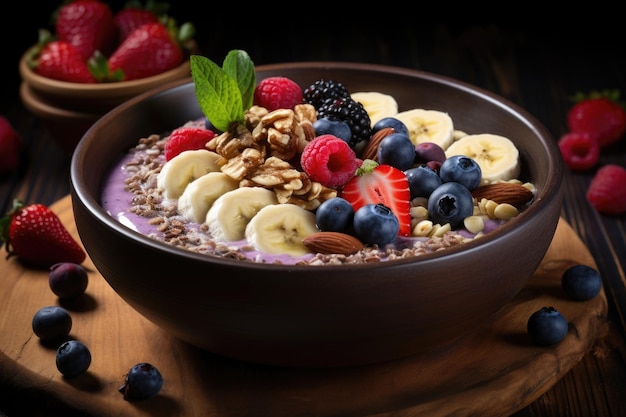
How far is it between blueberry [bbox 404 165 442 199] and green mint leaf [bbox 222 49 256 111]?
47 centimetres

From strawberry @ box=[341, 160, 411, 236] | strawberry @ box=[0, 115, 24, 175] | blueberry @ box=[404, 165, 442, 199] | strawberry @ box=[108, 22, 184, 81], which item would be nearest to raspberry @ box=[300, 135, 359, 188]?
strawberry @ box=[341, 160, 411, 236]

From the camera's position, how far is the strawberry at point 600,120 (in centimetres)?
309

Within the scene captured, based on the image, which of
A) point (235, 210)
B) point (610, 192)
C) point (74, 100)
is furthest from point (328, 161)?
point (74, 100)

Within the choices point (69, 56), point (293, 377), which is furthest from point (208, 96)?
point (69, 56)

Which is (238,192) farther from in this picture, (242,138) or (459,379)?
(459,379)

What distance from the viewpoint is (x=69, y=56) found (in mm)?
2979

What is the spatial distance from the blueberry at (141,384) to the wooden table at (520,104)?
0.08 ft

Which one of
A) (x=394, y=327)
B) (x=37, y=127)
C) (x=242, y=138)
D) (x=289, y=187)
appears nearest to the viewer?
(x=394, y=327)

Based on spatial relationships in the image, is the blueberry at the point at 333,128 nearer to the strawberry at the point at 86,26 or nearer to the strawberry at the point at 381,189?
the strawberry at the point at 381,189

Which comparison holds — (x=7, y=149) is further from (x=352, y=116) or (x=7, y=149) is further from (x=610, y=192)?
(x=610, y=192)

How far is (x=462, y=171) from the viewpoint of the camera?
189 centimetres

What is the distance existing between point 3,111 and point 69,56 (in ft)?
2.03

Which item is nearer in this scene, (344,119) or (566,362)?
(566,362)

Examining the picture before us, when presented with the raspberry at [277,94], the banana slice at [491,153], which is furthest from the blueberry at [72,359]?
the banana slice at [491,153]
